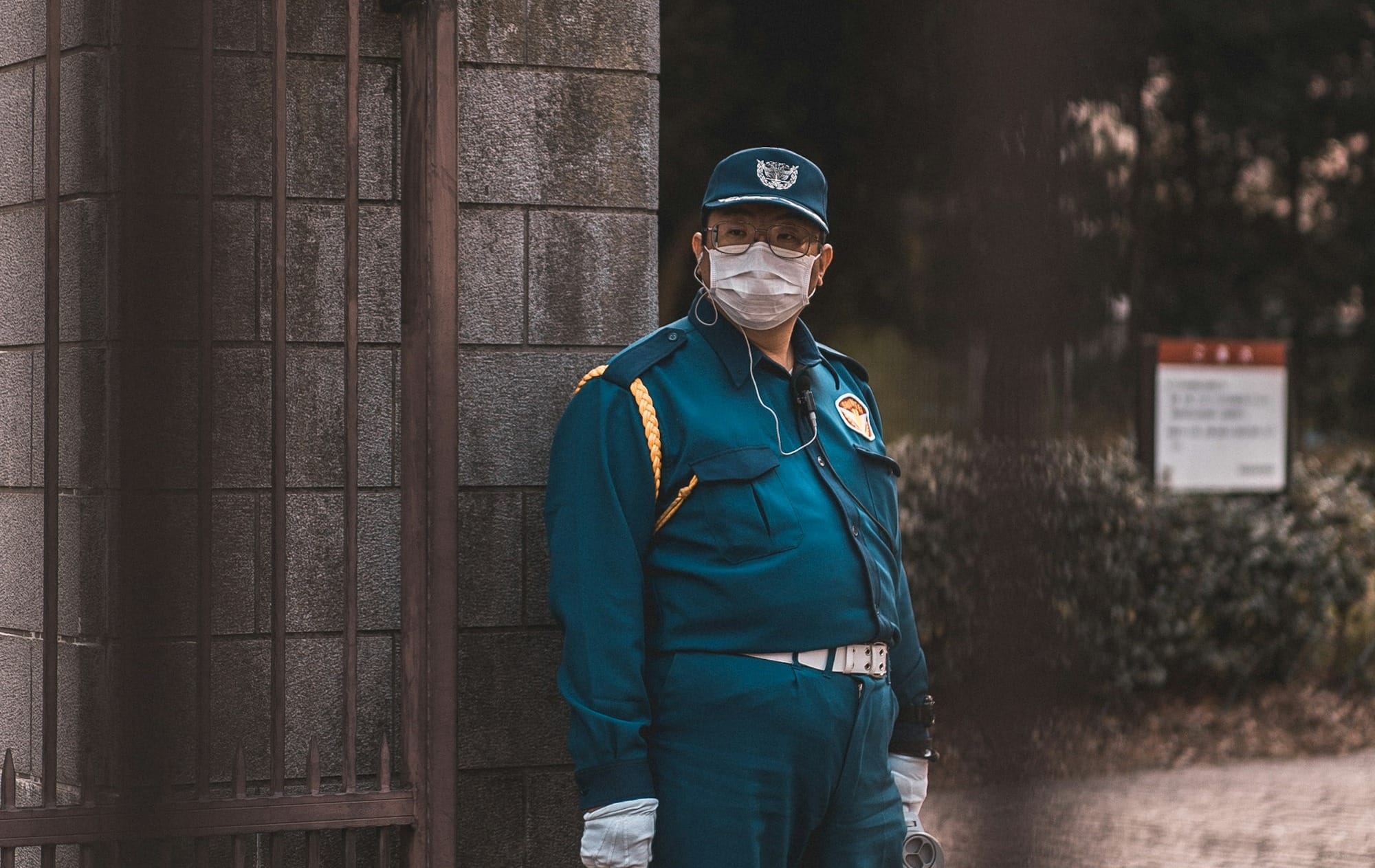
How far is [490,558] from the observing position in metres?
2.76

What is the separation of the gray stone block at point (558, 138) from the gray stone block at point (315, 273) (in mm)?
233

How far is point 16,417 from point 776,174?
4.87 ft

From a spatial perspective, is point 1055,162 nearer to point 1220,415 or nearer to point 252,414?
point 252,414

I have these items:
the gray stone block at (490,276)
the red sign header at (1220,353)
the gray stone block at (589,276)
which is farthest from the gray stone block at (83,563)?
the red sign header at (1220,353)

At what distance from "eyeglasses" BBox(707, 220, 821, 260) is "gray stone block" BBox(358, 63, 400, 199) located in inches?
26.2

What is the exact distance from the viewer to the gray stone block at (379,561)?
2.75 metres

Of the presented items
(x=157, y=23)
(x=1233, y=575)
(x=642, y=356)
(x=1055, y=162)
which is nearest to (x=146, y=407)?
(x=157, y=23)

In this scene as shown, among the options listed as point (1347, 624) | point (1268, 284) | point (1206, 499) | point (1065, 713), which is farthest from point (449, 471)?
point (1268, 284)

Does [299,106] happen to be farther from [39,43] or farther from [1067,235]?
[1067,235]

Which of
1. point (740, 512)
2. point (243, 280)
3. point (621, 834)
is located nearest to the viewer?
point (621, 834)

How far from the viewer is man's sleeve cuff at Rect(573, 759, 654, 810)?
2123mm

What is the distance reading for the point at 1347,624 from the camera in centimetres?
799

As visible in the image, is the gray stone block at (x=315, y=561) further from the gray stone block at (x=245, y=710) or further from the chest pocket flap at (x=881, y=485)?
the chest pocket flap at (x=881, y=485)

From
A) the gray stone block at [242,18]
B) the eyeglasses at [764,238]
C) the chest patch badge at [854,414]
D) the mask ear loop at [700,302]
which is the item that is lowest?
the chest patch badge at [854,414]
